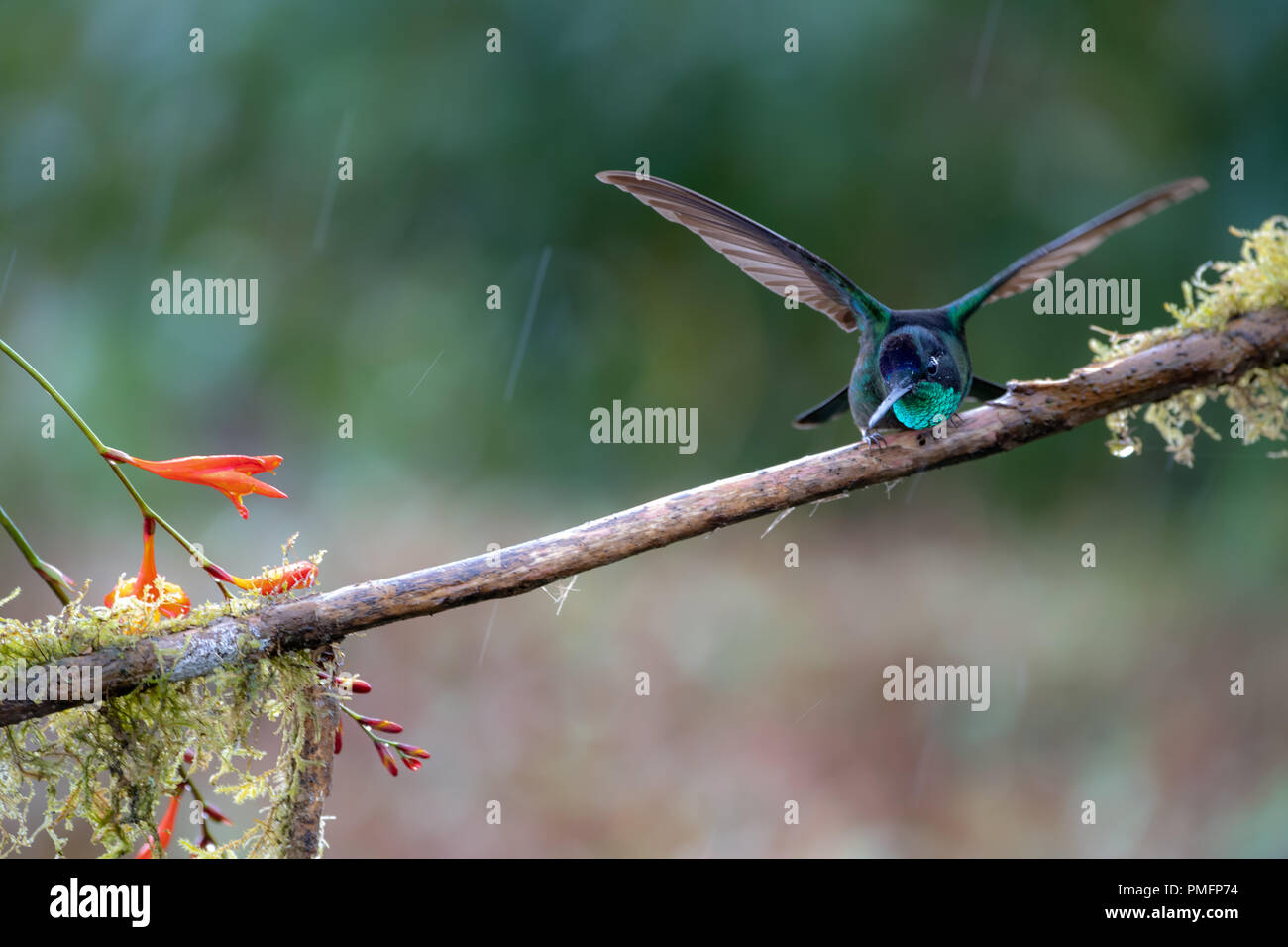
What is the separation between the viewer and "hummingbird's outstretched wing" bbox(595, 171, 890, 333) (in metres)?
1.74

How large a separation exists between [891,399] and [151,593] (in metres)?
1.27

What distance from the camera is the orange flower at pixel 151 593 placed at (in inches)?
57.0

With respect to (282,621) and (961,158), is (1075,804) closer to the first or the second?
(961,158)

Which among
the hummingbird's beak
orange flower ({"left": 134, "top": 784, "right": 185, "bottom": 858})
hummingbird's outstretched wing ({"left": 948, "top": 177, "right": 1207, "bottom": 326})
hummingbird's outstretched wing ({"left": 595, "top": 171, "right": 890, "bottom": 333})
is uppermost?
hummingbird's outstretched wing ({"left": 595, "top": 171, "right": 890, "bottom": 333})

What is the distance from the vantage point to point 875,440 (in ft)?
5.80

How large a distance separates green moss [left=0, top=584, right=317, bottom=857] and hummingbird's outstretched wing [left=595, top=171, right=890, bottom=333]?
101 cm

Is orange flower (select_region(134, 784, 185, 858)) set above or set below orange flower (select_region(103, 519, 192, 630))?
below

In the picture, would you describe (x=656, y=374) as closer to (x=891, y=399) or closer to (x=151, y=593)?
(x=891, y=399)

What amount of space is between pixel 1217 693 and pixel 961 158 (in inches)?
110

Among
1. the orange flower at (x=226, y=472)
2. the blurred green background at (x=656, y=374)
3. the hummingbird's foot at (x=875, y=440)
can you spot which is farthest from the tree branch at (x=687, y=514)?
the blurred green background at (x=656, y=374)

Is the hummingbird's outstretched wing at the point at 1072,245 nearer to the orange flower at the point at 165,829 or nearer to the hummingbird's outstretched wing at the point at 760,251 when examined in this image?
the hummingbird's outstretched wing at the point at 760,251

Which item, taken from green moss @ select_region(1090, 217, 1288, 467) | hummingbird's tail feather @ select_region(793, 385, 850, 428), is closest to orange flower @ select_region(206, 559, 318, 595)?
hummingbird's tail feather @ select_region(793, 385, 850, 428)

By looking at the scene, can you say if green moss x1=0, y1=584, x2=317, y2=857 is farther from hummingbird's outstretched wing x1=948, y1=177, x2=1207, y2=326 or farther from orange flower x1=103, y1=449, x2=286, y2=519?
hummingbird's outstretched wing x1=948, y1=177, x2=1207, y2=326
